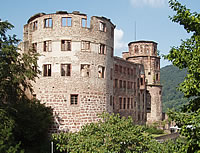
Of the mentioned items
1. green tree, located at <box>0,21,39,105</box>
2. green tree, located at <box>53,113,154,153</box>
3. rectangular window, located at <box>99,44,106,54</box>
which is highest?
rectangular window, located at <box>99,44,106,54</box>

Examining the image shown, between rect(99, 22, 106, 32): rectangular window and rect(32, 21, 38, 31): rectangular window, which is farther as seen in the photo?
rect(32, 21, 38, 31): rectangular window

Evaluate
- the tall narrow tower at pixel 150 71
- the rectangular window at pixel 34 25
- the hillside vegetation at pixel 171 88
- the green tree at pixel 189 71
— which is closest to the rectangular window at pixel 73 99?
the rectangular window at pixel 34 25

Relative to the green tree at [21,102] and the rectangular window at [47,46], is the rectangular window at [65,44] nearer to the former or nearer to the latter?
the rectangular window at [47,46]

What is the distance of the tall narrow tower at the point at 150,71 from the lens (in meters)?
52.6

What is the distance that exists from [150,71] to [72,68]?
27837 millimetres

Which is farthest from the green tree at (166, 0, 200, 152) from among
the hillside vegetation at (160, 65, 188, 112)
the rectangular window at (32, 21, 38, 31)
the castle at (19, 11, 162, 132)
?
the hillside vegetation at (160, 65, 188, 112)

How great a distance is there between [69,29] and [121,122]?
470 inches

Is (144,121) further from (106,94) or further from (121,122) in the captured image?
(121,122)

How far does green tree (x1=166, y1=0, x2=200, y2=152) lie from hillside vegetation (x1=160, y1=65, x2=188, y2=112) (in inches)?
4222

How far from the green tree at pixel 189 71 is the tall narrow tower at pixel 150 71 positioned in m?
40.7

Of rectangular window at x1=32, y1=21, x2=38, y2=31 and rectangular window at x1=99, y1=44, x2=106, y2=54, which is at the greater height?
rectangular window at x1=32, y1=21, x2=38, y2=31

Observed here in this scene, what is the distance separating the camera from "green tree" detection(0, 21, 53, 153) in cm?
2139

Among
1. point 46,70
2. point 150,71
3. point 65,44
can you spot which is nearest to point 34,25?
point 65,44

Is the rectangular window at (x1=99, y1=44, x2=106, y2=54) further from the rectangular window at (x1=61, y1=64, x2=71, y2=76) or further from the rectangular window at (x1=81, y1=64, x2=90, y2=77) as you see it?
the rectangular window at (x1=61, y1=64, x2=71, y2=76)
